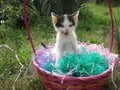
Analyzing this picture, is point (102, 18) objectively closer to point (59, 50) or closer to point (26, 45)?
point (26, 45)

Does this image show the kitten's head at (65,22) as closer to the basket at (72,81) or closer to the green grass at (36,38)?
the basket at (72,81)

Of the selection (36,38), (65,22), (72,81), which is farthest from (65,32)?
(36,38)

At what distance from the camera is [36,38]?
4.57 m

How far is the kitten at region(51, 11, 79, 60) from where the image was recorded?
272 cm

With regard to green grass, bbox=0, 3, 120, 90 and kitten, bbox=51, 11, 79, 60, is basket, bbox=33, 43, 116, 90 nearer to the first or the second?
kitten, bbox=51, 11, 79, 60

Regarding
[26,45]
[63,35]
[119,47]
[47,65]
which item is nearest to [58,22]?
[63,35]

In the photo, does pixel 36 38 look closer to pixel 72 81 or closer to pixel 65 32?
pixel 65 32

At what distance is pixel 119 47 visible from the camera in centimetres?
351

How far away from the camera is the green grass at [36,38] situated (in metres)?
3.23

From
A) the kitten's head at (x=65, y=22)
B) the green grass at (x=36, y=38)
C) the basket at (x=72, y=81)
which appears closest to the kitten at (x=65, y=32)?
the kitten's head at (x=65, y=22)

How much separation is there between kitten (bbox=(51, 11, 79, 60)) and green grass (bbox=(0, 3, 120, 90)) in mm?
493

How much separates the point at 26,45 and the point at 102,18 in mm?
1578

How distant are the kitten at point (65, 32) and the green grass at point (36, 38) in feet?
1.62

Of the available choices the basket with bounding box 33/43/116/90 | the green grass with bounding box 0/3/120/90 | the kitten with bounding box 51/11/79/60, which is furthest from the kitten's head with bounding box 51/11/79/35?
the green grass with bounding box 0/3/120/90
